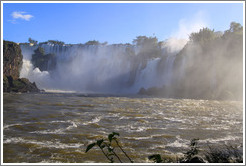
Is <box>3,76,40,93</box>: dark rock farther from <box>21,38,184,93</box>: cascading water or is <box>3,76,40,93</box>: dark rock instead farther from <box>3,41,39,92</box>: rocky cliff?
<box>21,38,184,93</box>: cascading water

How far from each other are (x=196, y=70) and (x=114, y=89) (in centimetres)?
1822

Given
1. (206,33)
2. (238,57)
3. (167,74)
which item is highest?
(206,33)

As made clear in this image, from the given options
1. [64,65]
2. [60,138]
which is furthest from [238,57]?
[64,65]

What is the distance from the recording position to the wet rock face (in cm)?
3291

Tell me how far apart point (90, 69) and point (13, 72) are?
839 inches

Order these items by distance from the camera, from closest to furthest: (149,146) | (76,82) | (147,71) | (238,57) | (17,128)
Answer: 1. (149,146)
2. (17,128)
3. (238,57)
4. (147,71)
5. (76,82)

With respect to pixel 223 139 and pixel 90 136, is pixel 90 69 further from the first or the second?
pixel 223 139

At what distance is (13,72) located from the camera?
3362 centimetres

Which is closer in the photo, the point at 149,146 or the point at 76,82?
the point at 149,146

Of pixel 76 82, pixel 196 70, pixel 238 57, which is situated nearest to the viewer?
pixel 238 57

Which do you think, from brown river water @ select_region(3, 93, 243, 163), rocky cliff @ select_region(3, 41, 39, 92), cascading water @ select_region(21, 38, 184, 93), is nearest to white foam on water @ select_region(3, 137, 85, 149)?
brown river water @ select_region(3, 93, 243, 163)

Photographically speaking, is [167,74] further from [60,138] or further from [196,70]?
[60,138]

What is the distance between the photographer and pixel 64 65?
54125 millimetres

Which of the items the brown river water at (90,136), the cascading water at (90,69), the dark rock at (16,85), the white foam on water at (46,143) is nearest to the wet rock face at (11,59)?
the dark rock at (16,85)
